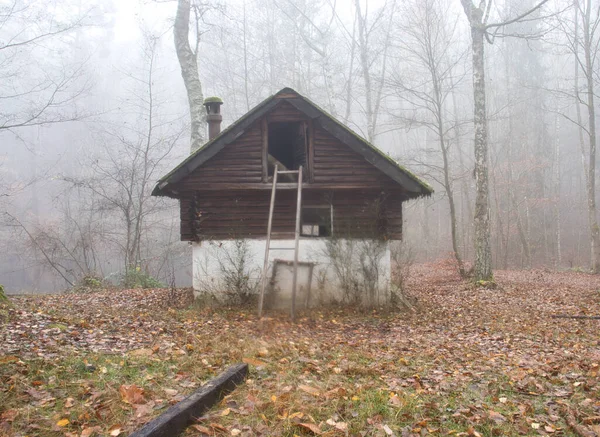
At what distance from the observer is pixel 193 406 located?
418 centimetres

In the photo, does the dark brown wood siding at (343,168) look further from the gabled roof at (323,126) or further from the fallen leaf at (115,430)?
the fallen leaf at (115,430)

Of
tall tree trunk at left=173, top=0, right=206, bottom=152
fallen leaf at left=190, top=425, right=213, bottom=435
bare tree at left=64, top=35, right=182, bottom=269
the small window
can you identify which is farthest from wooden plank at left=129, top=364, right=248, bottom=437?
bare tree at left=64, top=35, right=182, bottom=269

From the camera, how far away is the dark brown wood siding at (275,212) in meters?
11.9

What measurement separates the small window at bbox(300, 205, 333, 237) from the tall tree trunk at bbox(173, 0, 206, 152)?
636 centimetres

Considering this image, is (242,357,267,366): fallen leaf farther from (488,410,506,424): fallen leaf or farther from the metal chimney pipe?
the metal chimney pipe

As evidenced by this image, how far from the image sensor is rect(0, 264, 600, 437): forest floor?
4199 mm

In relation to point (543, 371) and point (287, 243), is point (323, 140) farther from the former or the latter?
point (543, 371)

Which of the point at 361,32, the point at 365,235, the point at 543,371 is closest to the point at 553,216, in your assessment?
the point at 361,32

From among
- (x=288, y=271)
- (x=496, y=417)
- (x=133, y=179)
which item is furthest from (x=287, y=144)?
(x=496, y=417)

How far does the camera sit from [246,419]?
421cm

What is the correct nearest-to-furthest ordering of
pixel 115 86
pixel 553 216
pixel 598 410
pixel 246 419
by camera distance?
pixel 246 419 → pixel 598 410 → pixel 553 216 → pixel 115 86

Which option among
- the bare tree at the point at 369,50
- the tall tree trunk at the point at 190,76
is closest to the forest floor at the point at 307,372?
the tall tree trunk at the point at 190,76

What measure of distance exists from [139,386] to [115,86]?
176 feet

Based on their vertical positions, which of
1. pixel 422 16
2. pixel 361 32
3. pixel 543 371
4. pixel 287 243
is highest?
pixel 361 32
